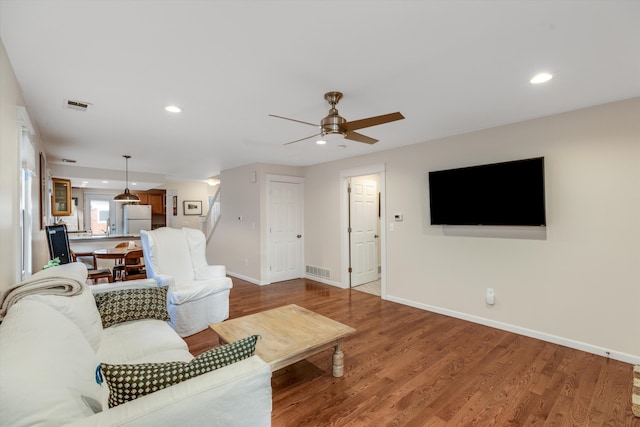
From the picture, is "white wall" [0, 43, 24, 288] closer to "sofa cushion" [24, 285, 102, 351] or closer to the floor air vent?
"sofa cushion" [24, 285, 102, 351]

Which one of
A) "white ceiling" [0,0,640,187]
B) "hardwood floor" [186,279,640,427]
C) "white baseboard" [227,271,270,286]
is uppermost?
"white ceiling" [0,0,640,187]

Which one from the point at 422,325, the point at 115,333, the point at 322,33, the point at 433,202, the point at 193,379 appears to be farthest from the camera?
the point at 433,202

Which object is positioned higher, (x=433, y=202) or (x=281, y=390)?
(x=433, y=202)

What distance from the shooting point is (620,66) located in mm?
2055

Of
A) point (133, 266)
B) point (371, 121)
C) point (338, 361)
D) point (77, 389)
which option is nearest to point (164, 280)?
point (133, 266)

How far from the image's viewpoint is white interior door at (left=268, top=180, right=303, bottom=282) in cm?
568

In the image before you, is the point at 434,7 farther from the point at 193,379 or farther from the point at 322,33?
the point at 193,379

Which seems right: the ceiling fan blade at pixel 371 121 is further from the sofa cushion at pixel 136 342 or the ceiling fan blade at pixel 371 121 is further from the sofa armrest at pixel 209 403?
the sofa cushion at pixel 136 342

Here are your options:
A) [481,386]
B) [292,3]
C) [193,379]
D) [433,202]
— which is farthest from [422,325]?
[292,3]

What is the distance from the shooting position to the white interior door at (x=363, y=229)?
5.34 metres

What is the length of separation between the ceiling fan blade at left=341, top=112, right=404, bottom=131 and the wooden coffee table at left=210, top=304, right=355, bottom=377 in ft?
5.43

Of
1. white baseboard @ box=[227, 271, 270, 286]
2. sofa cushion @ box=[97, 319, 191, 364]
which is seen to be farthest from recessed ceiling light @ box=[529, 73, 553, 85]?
white baseboard @ box=[227, 271, 270, 286]

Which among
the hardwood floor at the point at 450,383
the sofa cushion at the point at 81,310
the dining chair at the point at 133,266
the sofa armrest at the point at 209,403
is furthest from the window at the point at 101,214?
the sofa armrest at the point at 209,403

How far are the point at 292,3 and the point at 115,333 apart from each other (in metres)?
2.46
